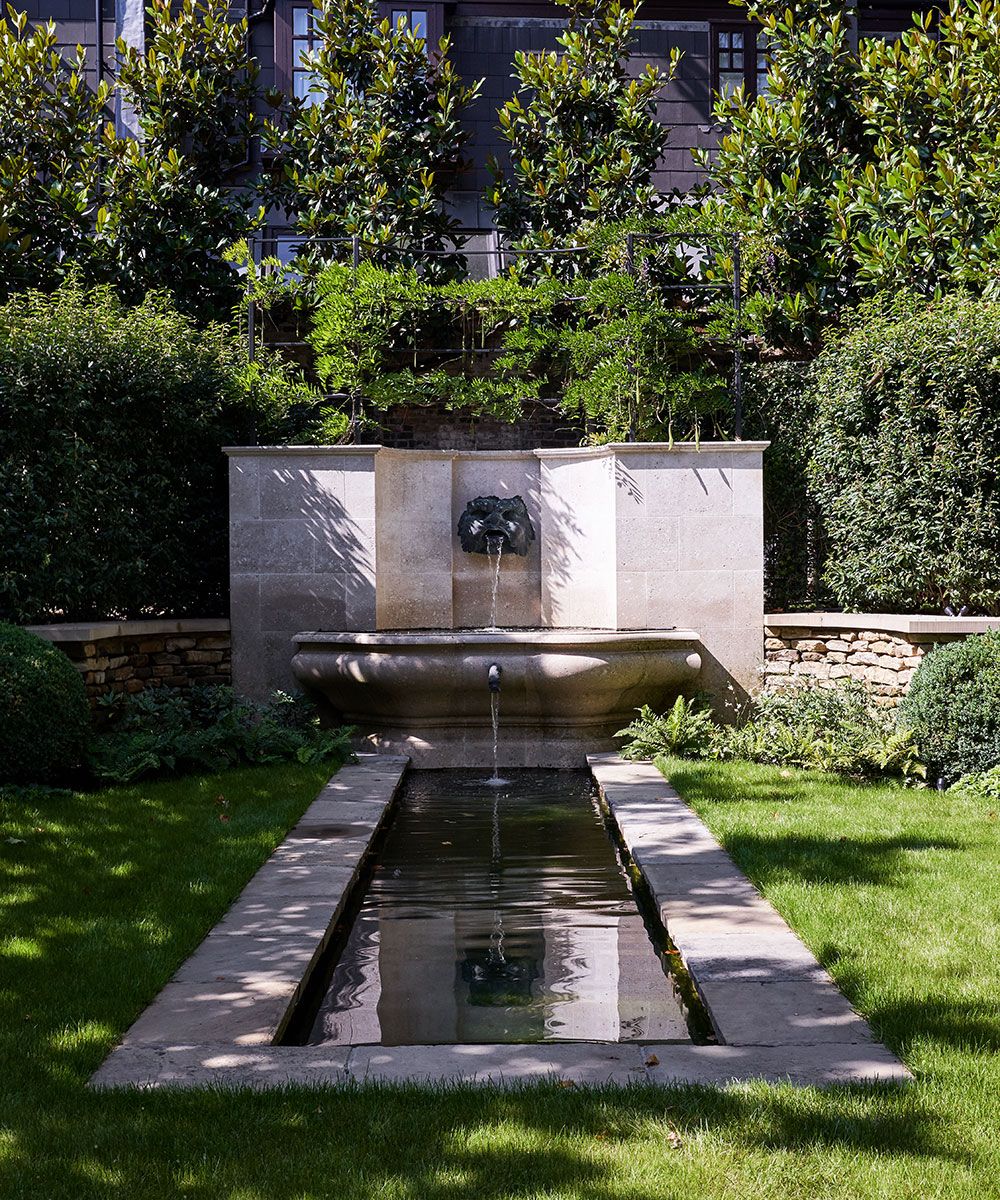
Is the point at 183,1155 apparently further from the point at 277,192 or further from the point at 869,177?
the point at 277,192

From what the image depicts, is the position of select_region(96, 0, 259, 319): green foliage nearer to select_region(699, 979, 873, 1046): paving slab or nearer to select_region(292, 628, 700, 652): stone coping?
select_region(292, 628, 700, 652): stone coping

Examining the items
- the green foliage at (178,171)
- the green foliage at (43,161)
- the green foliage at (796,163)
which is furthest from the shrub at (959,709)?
the green foliage at (43,161)

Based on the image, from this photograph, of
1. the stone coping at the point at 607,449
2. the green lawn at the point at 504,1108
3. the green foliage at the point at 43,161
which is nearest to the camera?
the green lawn at the point at 504,1108

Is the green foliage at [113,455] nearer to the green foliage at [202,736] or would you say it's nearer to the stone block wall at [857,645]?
the green foliage at [202,736]

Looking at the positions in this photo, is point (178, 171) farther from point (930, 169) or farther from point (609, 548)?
point (930, 169)

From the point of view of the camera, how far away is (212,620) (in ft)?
33.8

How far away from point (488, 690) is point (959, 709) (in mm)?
3439

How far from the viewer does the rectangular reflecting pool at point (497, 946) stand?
13.9 feet

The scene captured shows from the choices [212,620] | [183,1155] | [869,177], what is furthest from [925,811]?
[869,177]

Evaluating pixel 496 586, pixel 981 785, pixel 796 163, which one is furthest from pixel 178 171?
pixel 981 785

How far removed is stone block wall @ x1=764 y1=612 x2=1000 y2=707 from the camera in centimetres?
872

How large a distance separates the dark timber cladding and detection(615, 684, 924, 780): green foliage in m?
8.13

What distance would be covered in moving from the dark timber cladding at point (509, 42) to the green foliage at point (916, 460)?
6.09 meters

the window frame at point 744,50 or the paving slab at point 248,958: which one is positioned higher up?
the window frame at point 744,50
